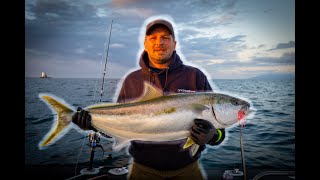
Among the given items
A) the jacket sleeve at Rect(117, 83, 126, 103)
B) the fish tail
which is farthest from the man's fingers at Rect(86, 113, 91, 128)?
the jacket sleeve at Rect(117, 83, 126, 103)

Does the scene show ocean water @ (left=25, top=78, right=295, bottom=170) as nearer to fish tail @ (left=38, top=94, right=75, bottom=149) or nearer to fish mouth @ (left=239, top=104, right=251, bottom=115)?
fish tail @ (left=38, top=94, right=75, bottom=149)

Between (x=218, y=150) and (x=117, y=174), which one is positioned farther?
(x=218, y=150)

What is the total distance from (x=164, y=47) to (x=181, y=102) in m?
0.54

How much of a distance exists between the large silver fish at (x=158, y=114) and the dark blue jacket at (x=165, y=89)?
0.24 meters

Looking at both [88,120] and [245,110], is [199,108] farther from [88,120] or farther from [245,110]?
[88,120]

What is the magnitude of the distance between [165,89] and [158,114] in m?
0.39

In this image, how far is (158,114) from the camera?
1812 mm

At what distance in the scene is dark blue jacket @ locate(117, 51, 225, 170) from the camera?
2064 millimetres

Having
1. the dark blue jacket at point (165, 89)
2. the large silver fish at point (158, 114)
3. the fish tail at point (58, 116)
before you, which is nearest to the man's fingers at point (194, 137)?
the large silver fish at point (158, 114)

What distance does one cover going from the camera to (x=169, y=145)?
2.06 m

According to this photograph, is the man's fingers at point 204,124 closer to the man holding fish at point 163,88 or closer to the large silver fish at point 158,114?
the large silver fish at point 158,114

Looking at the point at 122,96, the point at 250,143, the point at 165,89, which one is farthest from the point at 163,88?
the point at 250,143
